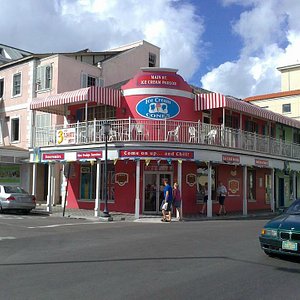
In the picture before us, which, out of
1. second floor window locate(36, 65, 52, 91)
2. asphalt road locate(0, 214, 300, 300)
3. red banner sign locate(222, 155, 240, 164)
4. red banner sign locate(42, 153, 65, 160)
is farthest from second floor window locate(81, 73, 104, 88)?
asphalt road locate(0, 214, 300, 300)

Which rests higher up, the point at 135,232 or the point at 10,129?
the point at 10,129

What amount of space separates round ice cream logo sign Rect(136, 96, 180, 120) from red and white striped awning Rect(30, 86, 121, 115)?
58.8 inches

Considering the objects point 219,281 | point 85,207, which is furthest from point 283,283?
point 85,207

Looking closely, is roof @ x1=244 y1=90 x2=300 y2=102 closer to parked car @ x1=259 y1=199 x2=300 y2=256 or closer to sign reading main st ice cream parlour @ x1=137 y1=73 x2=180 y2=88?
sign reading main st ice cream parlour @ x1=137 y1=73 x2=180 y2=88

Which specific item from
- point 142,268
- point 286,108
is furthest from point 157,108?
point 286,108

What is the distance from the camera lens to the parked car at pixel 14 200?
21.6 metres

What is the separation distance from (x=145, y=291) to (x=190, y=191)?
17.1 meters

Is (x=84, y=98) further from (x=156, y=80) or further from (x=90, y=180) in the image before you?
(x=90, y=180)

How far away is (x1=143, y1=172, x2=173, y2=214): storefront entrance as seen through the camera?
74.6 ft

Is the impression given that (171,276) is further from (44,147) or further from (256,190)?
(256,190)

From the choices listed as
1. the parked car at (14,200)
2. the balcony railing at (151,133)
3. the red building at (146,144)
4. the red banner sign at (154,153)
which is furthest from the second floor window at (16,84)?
the red banner sign at (154,153)

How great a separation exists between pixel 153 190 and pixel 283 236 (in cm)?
1460

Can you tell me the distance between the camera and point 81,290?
6.39 metres

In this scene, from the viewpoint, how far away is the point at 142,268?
8.02m
